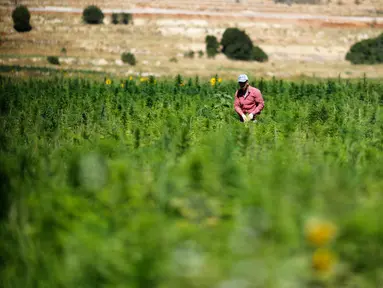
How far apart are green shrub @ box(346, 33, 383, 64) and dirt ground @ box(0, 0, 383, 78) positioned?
5.35 ft

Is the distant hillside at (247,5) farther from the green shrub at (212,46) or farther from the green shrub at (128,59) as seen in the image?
the green shrub at (128,59)

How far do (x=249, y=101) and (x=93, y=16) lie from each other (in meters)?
70.2

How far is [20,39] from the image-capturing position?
2660 inches

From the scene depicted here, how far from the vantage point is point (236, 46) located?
2442 inches

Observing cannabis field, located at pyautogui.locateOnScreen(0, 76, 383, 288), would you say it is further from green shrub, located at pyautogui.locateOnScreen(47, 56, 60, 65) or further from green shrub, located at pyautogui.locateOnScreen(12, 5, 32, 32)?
green shrub, located at pyautogui.locateOnScreen(12, 5, 32, 32)

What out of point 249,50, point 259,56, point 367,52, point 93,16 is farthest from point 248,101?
point 93,16

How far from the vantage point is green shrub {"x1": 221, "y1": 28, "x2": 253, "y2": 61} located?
61.9 m

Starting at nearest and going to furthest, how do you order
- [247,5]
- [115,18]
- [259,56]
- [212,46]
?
[259,56], [212,46], [115,18], [247,5]

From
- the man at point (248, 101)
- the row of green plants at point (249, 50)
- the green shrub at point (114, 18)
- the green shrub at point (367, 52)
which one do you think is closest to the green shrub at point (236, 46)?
the row of green plants at point (249, 50)

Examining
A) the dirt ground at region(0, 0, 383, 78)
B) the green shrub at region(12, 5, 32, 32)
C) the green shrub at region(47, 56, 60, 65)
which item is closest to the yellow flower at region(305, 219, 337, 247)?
the dirt ground at region(0, 0, 383, 78)

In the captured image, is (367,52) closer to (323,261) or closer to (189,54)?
(189,54)

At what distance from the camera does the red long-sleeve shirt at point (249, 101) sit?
12062 mm

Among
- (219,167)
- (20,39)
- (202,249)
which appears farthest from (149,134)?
(20,39)

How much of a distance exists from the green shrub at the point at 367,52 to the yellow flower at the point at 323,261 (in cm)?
6015
